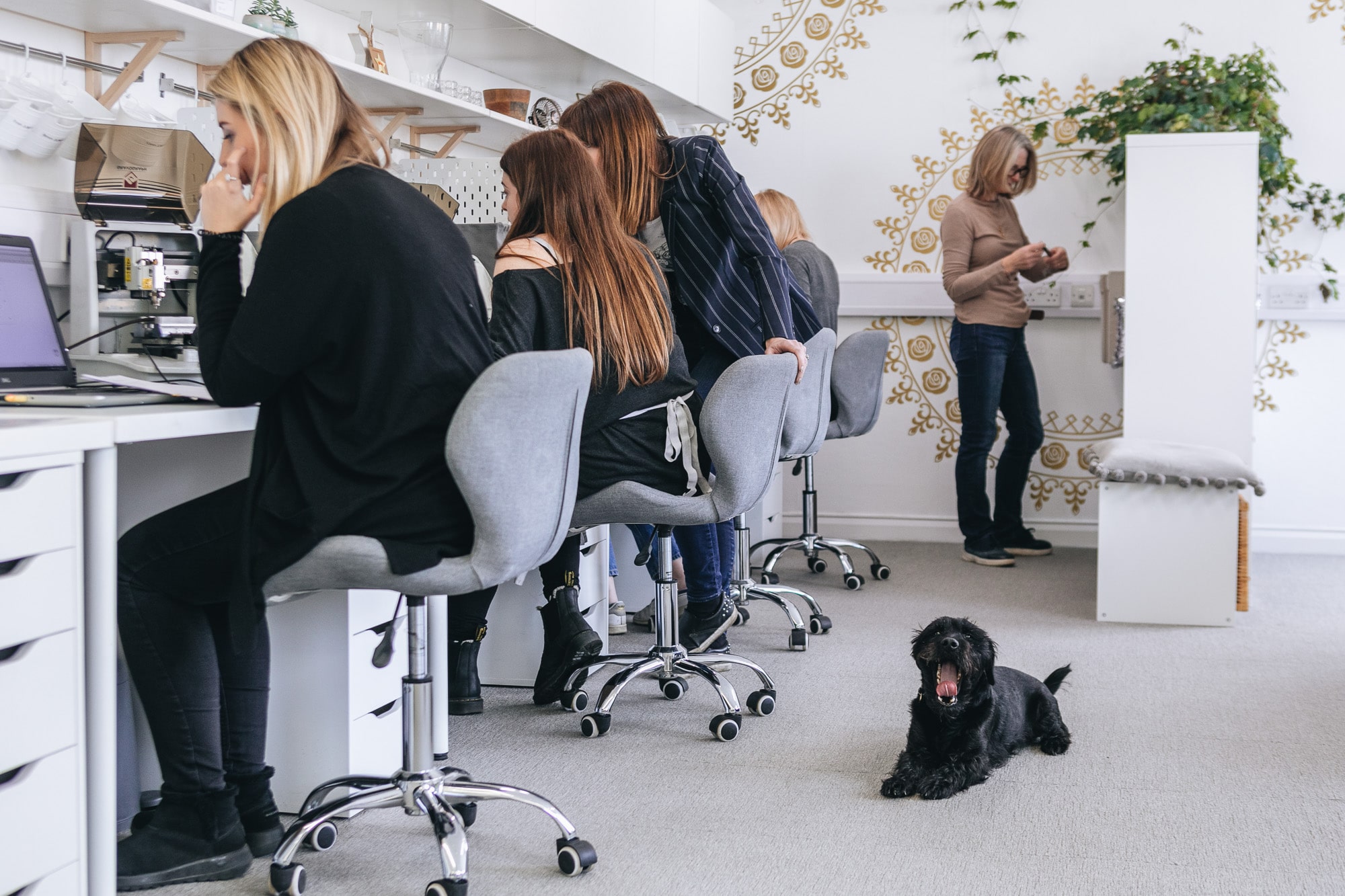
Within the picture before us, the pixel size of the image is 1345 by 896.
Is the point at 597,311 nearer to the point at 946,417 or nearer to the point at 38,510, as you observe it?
the point at 38,510

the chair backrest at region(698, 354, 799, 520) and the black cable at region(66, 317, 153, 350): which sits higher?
the black cable at region(66, 317, 153, 350)

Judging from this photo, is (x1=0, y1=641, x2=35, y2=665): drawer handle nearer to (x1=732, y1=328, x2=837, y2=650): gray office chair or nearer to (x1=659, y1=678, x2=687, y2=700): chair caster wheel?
(x1=659, y1=678, x2=687, y2=700): chair caster wheel

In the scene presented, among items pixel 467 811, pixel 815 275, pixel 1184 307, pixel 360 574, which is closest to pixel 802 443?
pixel 815 275

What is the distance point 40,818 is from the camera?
Result: 1372 mm

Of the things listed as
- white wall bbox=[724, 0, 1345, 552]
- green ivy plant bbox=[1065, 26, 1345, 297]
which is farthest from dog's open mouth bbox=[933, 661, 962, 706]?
white wall bbox=[724, 0, 1345, 552]

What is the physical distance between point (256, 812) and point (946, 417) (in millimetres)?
3414

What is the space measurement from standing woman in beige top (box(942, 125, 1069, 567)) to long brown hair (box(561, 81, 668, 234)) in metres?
1.82

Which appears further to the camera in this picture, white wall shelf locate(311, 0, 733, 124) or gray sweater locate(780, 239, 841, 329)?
gray sweater locate(780, 239, 841, 329)

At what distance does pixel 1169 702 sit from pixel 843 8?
3.07 m

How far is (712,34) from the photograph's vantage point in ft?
14.7

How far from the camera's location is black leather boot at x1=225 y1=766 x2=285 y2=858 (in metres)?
1.79

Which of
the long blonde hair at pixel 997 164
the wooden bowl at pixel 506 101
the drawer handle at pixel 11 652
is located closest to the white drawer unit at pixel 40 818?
the drawer handle at pixel 11 652

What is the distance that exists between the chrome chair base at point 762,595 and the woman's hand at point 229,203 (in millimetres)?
1751

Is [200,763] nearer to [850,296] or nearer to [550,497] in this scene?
[550,497]
